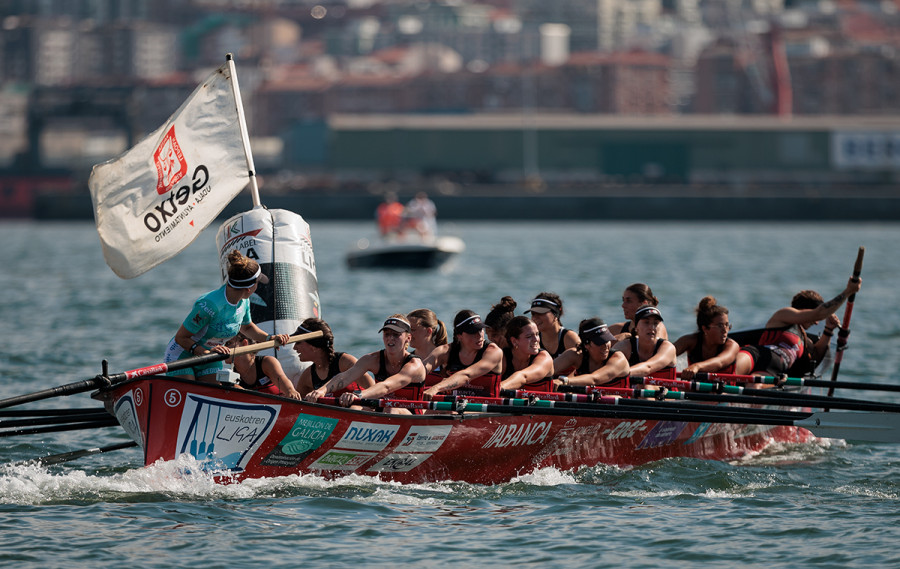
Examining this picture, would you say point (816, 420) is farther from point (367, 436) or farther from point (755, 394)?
point (367, 436)

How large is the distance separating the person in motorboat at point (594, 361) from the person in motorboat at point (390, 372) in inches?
71.5

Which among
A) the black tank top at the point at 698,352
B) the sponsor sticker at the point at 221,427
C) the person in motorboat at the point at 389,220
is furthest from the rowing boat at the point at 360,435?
the person in motorboat at the point at 389,220

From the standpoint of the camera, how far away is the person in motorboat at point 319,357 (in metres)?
12.7

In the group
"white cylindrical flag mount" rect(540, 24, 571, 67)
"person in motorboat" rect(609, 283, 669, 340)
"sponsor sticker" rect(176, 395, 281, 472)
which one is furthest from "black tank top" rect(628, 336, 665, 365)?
"white cylindrical flag mount" rect(540, 24, 571, 67)

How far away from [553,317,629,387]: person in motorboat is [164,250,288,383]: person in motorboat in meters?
3.38

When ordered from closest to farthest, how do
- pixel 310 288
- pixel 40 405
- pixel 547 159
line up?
pixel 310 288, pixel 40 405, pixel 547 159

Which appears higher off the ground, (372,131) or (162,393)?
(372,131)

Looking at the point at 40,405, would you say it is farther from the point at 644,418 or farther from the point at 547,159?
the point at 547,159

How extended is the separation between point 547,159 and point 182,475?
285 ft

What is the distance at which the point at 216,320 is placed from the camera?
12.0 m

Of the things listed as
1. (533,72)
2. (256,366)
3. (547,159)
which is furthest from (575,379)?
(533,72)

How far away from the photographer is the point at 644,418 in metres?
13.2

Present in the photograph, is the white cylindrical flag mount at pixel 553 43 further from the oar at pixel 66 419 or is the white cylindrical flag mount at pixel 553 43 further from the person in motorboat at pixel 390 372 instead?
the person in motorboat at pixel 390 372

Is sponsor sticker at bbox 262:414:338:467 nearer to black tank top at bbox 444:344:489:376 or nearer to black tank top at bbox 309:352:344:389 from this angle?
black tank top at bbox 309:352:344:389
